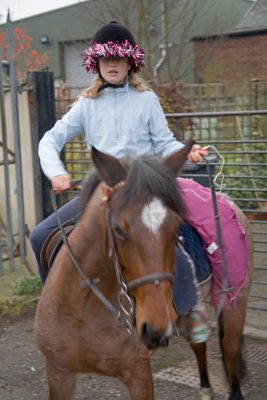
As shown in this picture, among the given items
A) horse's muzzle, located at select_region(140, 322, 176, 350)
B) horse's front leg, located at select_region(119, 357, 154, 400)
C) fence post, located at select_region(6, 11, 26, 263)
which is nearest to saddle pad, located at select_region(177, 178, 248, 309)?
horse's front leg, located at select_region(119, 357, 154, 400)

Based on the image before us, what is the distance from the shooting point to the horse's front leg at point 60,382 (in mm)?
3326

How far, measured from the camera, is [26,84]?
673 centimetres

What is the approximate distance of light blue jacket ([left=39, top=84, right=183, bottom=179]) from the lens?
3545 millimetres

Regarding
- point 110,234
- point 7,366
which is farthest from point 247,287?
point 7,366

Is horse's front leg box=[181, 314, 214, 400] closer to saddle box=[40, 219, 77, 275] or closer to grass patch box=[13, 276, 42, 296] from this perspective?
saddle box=[40, 219, 77, 275]

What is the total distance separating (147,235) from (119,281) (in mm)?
317

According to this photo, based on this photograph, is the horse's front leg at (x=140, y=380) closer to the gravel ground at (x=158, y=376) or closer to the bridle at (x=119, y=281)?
the bridle at (x=119, y=281)

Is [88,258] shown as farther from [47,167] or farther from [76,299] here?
[47,167]

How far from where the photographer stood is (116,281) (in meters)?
3.05

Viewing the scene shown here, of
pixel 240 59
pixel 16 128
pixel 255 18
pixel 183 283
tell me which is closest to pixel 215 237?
pixel 183 283

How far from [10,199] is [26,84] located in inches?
52.0

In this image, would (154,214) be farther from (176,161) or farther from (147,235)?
(176,161)

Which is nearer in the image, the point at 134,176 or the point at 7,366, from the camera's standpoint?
the point at 134,176

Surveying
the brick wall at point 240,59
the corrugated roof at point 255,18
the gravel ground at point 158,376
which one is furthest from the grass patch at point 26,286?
the corrugated roof at point 255,18
